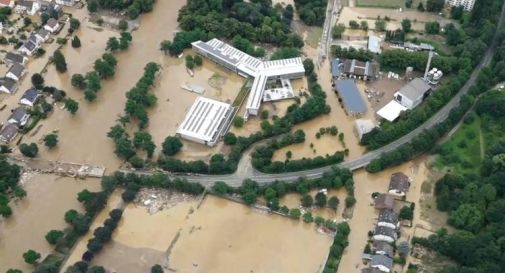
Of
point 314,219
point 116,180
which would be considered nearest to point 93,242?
point 116,180

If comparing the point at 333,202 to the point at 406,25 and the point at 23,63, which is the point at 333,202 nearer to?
the point at 406,25

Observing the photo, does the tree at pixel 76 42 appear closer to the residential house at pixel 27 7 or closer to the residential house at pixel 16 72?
the residential house at pixel 16 72

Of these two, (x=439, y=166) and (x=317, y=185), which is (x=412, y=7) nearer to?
(x=439, y=166)

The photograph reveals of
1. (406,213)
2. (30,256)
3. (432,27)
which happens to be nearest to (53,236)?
(30,256)

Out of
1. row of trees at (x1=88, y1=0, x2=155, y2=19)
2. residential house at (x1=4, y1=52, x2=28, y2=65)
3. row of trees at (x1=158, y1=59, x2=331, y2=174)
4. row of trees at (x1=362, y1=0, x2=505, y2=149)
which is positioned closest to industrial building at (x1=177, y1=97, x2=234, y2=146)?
row of trees at (x1=158, y1=59, x2=331, y2=174)

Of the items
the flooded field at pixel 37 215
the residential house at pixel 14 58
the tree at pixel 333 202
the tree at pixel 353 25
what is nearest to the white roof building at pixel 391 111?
the tree at pixel 333 202

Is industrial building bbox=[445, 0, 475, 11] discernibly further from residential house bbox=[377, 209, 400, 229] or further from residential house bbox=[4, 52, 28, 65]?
residential house bbox=[4, 52, 28, 65]
